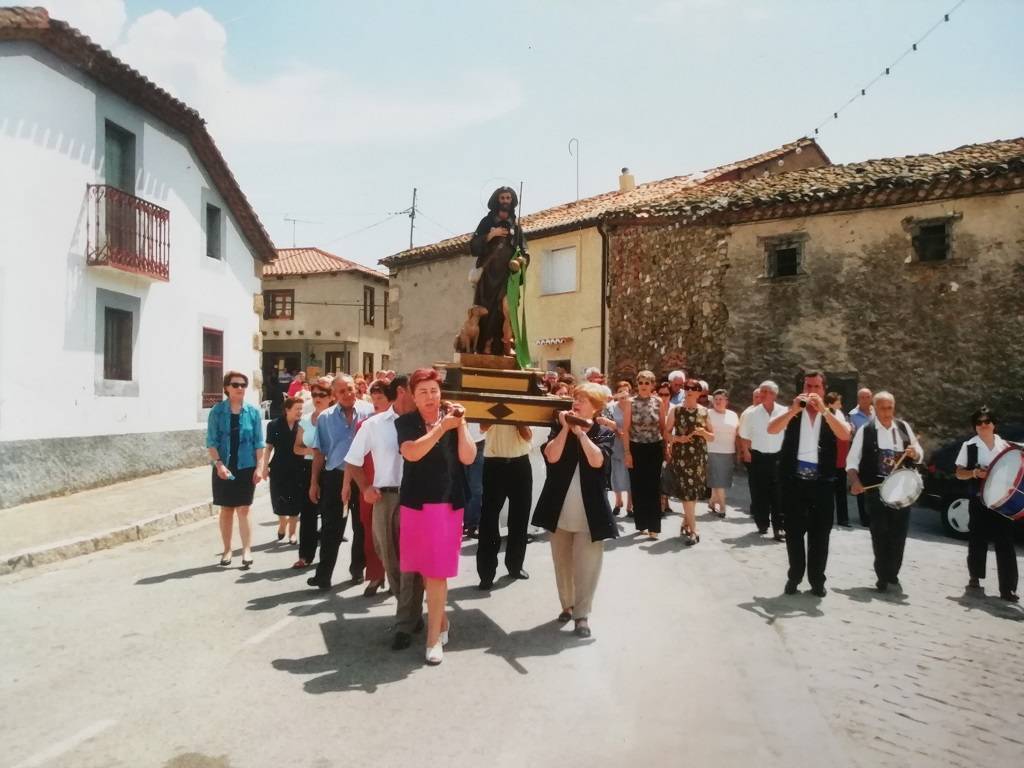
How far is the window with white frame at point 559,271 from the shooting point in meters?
22.0

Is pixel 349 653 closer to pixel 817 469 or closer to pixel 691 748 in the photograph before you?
pixel 691 748

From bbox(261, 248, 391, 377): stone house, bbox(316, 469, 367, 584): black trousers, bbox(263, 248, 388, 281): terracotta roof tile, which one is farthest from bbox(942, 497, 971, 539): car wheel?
bbox(263, 248, 388, 281): terracotta roof tile

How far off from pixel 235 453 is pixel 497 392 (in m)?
2.74

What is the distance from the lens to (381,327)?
39062mm

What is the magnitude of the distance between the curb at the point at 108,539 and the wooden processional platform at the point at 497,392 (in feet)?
14.6

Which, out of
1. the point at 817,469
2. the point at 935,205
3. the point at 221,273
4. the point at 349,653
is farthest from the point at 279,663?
the point at 935,205

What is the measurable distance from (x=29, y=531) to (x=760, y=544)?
316 inches

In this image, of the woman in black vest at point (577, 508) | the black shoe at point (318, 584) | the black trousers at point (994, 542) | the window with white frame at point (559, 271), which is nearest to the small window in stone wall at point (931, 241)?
the window with white frame at point (559, 271)

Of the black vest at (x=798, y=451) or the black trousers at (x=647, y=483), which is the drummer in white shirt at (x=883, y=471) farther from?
the black trousers at (x=647, y=483)

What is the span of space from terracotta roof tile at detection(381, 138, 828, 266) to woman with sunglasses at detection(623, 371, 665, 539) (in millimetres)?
12431

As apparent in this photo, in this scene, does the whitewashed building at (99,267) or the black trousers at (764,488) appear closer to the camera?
the black trousers at (764,488)

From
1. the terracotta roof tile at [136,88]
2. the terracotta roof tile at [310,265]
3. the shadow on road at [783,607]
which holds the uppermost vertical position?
the terracotta roof tile at [310,265]

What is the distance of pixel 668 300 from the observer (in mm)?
18781

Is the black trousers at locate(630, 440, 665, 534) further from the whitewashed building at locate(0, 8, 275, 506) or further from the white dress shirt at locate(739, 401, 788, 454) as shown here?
the whitewashed building at locate(0, 8, 275, 506)
